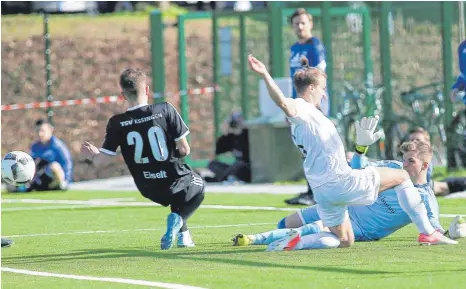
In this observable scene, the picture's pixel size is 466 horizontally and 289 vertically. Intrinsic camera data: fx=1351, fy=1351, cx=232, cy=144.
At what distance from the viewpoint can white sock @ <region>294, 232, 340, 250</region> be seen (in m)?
10.5

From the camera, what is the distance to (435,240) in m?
10.5

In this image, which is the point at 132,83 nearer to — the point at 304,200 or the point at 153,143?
the point at 153,143

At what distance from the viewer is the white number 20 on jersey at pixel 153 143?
11.3 metres

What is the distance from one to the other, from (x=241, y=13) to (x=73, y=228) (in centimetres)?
1060

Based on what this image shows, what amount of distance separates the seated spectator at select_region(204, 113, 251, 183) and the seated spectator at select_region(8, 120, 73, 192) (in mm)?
2362

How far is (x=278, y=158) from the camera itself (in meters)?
21.2

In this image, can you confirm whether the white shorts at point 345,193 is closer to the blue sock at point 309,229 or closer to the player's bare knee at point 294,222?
the blue sock at point 309,229

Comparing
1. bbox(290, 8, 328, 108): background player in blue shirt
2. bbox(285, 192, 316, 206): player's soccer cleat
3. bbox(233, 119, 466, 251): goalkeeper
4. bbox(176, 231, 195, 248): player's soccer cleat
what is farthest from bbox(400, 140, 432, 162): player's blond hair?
bbox(285, 192, 316, 206): player's soccer cleat

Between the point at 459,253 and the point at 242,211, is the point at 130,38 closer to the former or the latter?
the point at 242,211

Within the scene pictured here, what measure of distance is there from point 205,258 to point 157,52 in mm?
15182

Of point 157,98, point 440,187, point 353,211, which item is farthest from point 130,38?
point 353,211

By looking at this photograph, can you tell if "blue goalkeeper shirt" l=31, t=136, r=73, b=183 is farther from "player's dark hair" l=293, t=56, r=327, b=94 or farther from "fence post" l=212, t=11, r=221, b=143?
"player's dark hair" l=293, t=56, r=327, b=94

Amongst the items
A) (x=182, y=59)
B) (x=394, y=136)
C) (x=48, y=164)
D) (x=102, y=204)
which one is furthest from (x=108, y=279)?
(x=182, y=59)

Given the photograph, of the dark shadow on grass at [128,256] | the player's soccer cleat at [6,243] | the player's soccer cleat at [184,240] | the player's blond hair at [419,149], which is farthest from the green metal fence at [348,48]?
the dark shadow on grass at [128,256]
